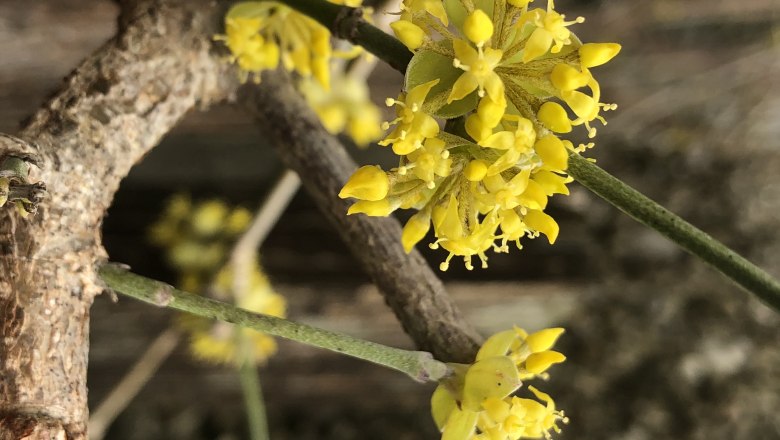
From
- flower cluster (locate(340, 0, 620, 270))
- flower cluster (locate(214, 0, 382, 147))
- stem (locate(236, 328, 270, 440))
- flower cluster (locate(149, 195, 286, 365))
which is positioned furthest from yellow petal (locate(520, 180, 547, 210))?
flower cluster (locate(149, 195, 286, 365))

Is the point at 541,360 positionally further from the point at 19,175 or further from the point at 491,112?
the point at 19,175

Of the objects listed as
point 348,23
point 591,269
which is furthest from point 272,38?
point 591,269

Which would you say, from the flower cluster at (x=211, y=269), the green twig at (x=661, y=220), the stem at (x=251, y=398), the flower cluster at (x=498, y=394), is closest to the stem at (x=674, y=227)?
the green twig at (x=661, y=220)

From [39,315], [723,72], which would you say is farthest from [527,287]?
[39,315]

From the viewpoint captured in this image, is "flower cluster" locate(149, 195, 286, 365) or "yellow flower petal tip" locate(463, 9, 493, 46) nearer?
"yellow flower petal tip" locate(463, 9, 493, 46)

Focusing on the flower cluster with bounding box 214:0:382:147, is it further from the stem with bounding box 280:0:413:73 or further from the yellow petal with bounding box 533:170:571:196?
the yellow petal with bounding box 533:170:571:196

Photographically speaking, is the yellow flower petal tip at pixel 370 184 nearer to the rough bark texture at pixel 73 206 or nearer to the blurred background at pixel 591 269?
the rough bark texture at pixel 73 206
